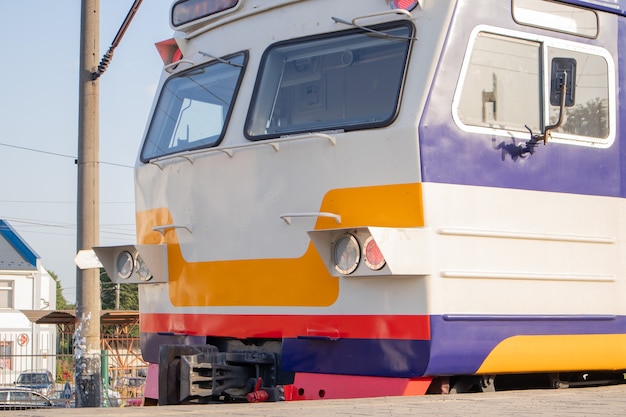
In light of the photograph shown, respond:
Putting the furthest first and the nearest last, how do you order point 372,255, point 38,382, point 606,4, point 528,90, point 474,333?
point 38,382
point 606,4
point 528,90
point 474,333
point 372,255

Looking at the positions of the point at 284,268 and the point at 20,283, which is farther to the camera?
the point at 20,283

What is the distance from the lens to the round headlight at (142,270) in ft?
26.3

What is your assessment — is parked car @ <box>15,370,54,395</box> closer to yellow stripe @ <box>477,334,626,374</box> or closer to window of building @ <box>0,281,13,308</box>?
yellow stripe @ <box>477,334,626,374</box>

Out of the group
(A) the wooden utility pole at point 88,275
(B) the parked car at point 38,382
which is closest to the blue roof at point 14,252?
(B) the parked car at point 38,382

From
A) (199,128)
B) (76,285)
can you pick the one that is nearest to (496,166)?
(199,128)

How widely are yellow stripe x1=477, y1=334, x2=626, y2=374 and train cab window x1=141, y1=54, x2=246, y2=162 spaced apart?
8.20 ft

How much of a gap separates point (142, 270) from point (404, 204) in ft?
8.30

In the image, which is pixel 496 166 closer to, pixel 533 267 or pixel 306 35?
pixel 533 267

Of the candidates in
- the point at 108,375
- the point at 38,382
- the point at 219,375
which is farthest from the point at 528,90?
the point at 38,382

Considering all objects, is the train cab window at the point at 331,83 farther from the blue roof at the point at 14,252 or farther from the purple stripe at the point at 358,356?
the blue roof at the point at 14,252

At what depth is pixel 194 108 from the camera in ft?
26.6

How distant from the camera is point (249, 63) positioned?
7.53 meters

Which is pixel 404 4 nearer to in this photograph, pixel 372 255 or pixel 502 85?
pixel 502 85

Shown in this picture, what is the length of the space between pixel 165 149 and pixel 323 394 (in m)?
2.52
